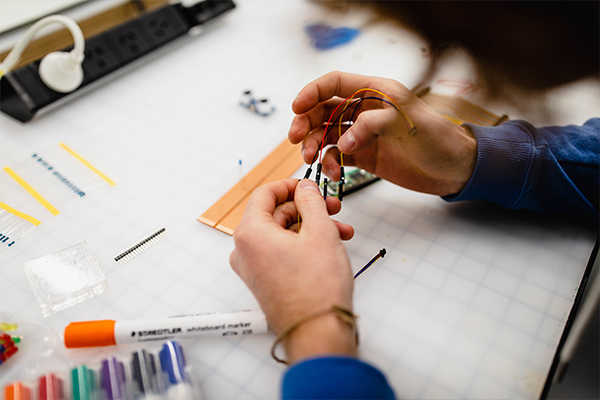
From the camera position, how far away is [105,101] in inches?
54.6

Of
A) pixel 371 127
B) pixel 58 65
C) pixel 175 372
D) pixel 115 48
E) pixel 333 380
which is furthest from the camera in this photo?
pixel 115 48

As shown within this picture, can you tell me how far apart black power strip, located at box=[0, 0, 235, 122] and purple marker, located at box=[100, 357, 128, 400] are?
0.94m

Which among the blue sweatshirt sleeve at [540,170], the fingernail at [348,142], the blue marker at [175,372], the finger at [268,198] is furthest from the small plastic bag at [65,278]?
the blue sweatshirt sleeve at [540,170]

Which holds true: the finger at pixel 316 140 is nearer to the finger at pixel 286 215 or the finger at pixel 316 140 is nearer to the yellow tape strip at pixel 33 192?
the finger at pixel 286 215

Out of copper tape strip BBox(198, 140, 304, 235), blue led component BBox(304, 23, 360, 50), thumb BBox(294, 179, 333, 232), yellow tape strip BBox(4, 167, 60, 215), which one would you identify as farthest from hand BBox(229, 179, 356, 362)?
blue led component BBox(304, 23, 360, 50)

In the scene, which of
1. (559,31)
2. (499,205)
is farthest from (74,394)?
(559,31)

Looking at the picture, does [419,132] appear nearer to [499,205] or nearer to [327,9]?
[499,205]

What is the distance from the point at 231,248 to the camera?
37.9 inches

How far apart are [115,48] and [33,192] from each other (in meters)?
0.67

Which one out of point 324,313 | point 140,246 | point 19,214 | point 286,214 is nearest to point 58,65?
point 19,214

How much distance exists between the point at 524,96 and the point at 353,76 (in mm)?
509

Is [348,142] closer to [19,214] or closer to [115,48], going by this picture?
[19,214]

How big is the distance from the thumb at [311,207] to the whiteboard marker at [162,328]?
0.20m

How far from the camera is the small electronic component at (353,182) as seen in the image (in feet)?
3.55
